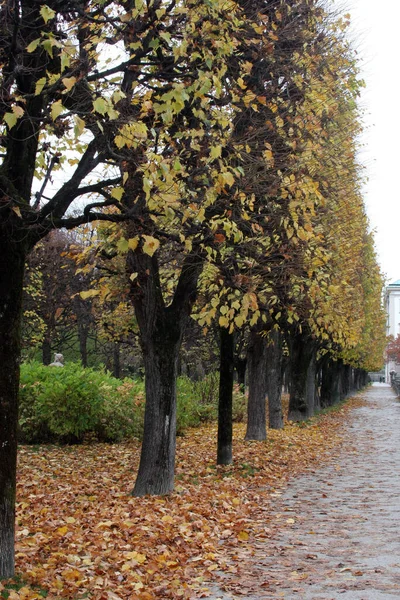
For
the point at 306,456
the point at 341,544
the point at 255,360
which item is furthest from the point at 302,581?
the point at 255,360

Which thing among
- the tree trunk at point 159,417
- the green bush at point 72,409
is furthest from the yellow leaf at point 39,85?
the green bush at point 72,409

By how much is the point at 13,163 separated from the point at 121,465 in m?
9.25

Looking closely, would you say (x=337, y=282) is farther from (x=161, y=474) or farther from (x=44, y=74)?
(x=44, y=74)

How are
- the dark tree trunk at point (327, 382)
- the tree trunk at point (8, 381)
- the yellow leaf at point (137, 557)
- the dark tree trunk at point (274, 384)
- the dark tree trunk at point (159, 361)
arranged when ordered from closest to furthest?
the tree trunk at point (8, 381), the yellow leaf at point (137, 557), the dark tree trunk at point (159, 361), the dark tree trunk at point (274, 384), the dark tree trunk at point (327, 382)

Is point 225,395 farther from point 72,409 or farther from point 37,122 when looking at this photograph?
point 37,122

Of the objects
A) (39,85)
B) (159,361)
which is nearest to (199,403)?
(159,361)

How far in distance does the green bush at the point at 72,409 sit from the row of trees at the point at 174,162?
351 cm

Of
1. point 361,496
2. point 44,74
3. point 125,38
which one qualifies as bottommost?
point 361,496

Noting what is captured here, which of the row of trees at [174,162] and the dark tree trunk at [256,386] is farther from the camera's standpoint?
the dark tree trunk at [256,386]

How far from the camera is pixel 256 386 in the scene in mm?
19359

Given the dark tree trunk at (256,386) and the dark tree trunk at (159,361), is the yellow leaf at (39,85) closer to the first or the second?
the dark tree trunk at (159,361)

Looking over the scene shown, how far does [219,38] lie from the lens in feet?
27.5

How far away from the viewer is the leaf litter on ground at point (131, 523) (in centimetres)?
652

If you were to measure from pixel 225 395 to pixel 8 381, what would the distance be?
8.42m
